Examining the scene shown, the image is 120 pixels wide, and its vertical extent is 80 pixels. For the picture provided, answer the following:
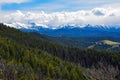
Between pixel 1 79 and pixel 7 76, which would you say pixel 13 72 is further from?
pixel 1 79

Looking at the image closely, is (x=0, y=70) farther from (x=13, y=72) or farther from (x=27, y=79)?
(x=27, y=79)

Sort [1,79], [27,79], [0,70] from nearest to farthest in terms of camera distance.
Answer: [1,79]
[27,79]
[0,70]

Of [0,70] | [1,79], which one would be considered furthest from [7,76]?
[1,79]

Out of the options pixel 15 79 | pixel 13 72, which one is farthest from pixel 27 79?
pixel 13 72

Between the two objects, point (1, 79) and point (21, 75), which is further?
point (21, 75)

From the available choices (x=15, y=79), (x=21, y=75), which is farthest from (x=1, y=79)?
(x=21, y=75)

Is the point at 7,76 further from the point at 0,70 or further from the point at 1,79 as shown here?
the point at 1,79

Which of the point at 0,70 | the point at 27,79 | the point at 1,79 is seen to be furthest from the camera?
the point at 0,70

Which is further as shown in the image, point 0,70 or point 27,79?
point 0,70
